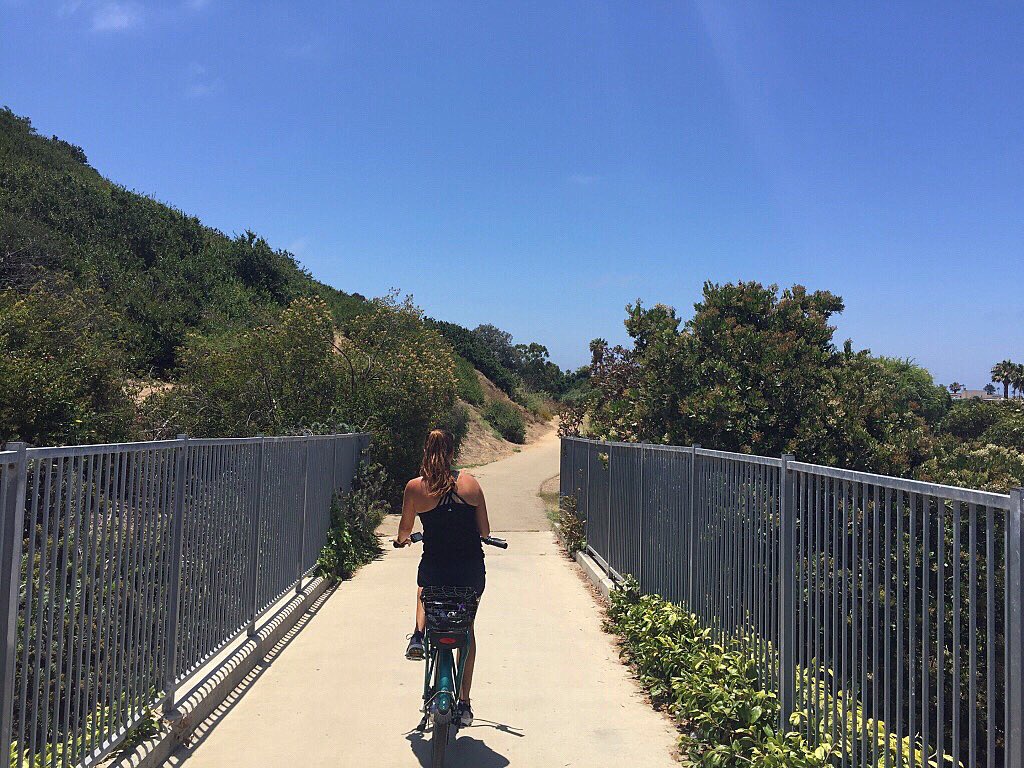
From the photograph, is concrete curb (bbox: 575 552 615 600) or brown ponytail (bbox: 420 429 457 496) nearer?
brown ponytail (bbox: 420 429 457 496)

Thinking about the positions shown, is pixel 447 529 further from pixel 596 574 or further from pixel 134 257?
pixel 134 257

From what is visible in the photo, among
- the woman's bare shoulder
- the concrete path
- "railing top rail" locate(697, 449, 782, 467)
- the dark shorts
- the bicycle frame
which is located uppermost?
"railing top rail" locate(697, 449, 782, 467)

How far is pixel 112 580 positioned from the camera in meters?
4.19

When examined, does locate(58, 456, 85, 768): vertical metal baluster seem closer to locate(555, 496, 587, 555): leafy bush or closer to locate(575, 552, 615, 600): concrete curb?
locate(575, 552, 615, 600): concrete curb

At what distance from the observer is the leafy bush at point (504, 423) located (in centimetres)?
5416

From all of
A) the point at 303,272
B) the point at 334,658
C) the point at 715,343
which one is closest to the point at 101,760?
the point at 334,658

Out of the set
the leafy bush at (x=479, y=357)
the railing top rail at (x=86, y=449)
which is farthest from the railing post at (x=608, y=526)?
the leafy bush at (x=479, y=357)

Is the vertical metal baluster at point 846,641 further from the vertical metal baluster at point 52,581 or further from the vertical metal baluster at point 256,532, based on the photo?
the vertical metal baluster at point 256,532

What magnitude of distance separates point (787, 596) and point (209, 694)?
388cm

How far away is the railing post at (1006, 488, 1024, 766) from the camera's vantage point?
2697 millimetres

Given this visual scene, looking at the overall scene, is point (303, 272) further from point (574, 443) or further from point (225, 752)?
point (225, 752)

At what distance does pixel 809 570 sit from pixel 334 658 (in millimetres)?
4480

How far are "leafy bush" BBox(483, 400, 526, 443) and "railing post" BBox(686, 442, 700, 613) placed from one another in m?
46.0

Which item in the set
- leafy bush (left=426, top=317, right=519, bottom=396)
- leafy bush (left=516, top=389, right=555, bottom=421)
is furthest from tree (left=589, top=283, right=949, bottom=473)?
leafy bush (left=516, top=389, right=555, bottom=421)
